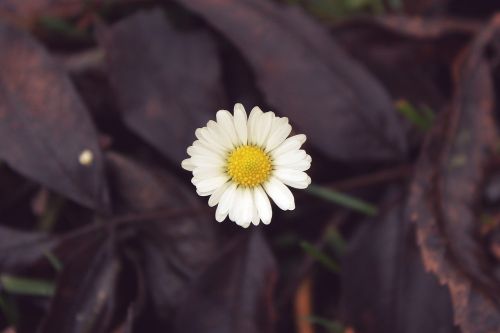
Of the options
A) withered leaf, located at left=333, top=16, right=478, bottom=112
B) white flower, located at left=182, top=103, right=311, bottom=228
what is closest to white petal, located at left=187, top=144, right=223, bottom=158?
white flower, located at left=182, top=103, right=311, bottom=228

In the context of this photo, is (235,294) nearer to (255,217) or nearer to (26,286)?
(255,217)

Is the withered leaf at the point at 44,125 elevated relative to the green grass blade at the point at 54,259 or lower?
elevated

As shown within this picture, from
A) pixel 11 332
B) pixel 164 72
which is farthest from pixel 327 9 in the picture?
pixel 11 332

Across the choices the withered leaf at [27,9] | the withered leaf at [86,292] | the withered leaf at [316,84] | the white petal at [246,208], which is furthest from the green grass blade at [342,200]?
the withered leaf at [27,9]

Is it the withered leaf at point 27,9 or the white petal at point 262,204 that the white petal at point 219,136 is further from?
the withered leaf at point 27,9

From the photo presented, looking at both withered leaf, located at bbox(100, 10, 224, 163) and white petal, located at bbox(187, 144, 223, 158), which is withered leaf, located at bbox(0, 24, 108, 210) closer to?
withered leaf, located at bbox(100, 10, 224, 163)

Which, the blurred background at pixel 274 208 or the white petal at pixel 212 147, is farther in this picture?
the blurred background at pixel 274 208
